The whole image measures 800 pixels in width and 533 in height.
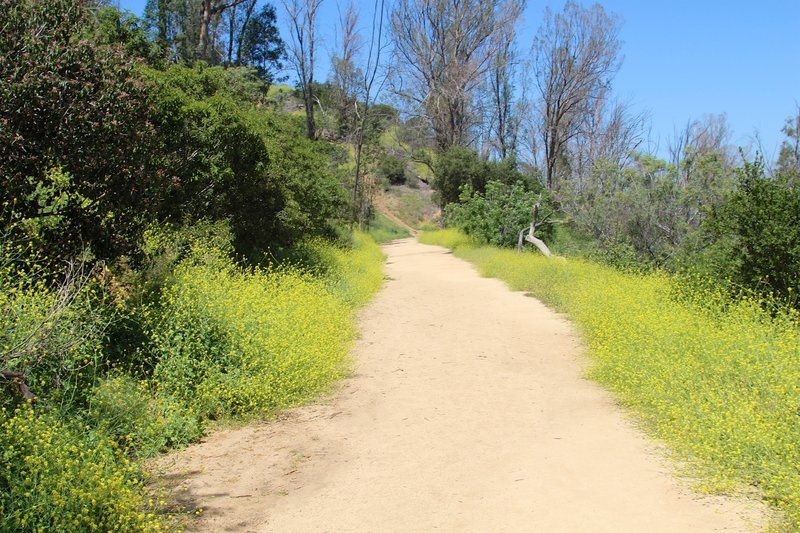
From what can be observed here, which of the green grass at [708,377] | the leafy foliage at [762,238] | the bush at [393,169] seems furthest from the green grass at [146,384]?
the bush at [393,169]

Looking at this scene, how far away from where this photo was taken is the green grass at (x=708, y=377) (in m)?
4.23

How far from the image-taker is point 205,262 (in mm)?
8617

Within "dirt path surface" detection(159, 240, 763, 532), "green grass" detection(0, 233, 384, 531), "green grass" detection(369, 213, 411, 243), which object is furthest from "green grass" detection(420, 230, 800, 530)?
"green grass" detection(369, 213, 411, 243)

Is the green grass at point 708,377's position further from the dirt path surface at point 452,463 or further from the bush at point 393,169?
the bush at point 393,169

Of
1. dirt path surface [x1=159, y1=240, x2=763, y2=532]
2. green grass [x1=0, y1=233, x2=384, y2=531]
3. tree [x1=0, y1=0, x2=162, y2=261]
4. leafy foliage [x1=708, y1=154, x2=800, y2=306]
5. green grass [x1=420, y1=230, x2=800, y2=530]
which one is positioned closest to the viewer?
green grass [x1=0, y1=233, x2=384, y2=531]

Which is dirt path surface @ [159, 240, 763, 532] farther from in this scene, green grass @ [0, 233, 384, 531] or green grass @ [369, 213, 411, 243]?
green grass @ [369, 213, 411, 243]

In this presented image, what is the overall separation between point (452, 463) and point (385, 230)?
3444 centimetres

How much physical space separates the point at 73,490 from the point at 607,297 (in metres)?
8.14

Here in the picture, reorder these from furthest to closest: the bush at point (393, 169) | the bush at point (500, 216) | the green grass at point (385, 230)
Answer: the bush at point (393, 169), the green grass at point (385, 230), the bush at point (500, 216)

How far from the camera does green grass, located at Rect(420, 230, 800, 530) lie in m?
4.23

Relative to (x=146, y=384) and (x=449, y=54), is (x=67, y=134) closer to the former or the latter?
(x=146, y=384)

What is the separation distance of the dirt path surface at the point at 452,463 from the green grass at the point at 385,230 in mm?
26784

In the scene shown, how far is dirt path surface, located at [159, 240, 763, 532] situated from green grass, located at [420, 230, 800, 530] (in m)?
0.23

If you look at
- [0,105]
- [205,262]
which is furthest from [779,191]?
[0,105]
